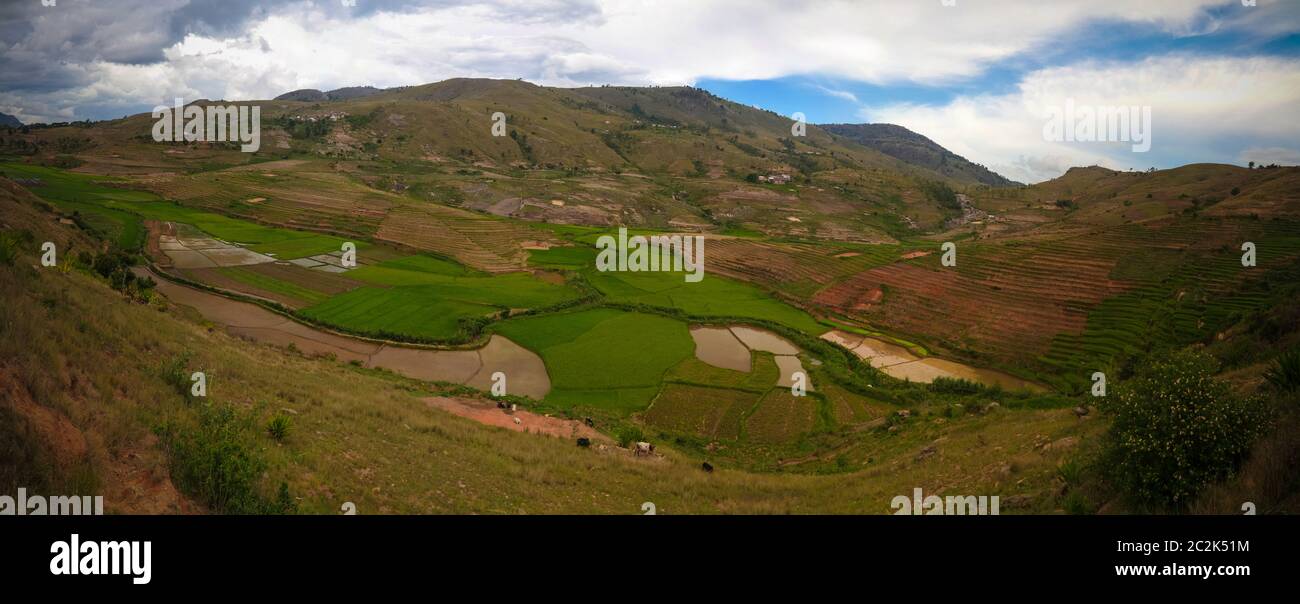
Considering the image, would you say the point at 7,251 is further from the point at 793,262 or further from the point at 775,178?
the point at 775,178

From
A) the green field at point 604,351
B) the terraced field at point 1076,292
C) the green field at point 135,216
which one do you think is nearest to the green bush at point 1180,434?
the green field at point 604,351

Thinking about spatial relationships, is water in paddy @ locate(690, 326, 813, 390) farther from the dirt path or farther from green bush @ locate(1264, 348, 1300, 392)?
green bush @ locate(1264, 348, 1300, 392)

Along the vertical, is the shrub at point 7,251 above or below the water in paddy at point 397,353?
above

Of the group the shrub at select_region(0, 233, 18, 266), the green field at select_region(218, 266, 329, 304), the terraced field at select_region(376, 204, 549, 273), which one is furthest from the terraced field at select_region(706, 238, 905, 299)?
the shrub at select_region(0, 233, 18, 266)

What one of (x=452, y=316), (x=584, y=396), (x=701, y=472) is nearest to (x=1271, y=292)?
(x=701, y=472)

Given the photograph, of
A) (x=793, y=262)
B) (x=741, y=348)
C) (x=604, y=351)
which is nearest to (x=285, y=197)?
(x=604, y=351)

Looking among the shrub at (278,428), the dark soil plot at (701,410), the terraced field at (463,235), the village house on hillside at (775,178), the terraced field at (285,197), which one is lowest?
the dark soil plot at (701,410)

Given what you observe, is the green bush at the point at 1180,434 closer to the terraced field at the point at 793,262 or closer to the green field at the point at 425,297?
the green field at the point at 425,297
